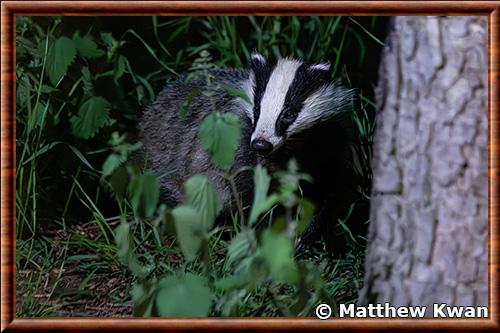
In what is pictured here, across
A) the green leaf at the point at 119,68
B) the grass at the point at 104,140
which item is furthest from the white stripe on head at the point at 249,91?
the green leaf at the point at 119,68

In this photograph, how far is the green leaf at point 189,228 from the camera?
2729 mm

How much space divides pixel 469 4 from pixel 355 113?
1.53 meters

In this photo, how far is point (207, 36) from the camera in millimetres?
5043

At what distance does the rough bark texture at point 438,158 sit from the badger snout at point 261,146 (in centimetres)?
101

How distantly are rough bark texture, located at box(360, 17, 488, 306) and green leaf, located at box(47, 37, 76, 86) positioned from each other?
1.66 metres

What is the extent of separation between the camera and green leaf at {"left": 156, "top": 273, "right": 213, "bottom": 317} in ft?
9.02

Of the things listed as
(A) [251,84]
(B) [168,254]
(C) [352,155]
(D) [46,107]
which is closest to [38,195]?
(D) [46,107]

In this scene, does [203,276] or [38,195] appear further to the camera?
[38,195]

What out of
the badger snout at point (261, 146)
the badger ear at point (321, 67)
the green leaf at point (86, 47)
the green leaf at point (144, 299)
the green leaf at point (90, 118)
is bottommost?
the green leaf at point (144, 299)

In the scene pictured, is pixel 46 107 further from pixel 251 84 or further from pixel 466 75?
pixel 466 75

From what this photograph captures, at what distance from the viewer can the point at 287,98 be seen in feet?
12.9

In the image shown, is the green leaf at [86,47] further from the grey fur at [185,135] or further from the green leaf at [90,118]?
the grey fur at [185,135]

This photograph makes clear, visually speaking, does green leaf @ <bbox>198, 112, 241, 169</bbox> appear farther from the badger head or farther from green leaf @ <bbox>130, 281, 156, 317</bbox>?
the badger head

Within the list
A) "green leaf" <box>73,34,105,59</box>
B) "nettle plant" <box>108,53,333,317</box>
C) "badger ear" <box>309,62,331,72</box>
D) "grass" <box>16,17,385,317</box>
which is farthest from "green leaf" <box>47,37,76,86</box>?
"badger ear" <box>309,62,331,72</box>
